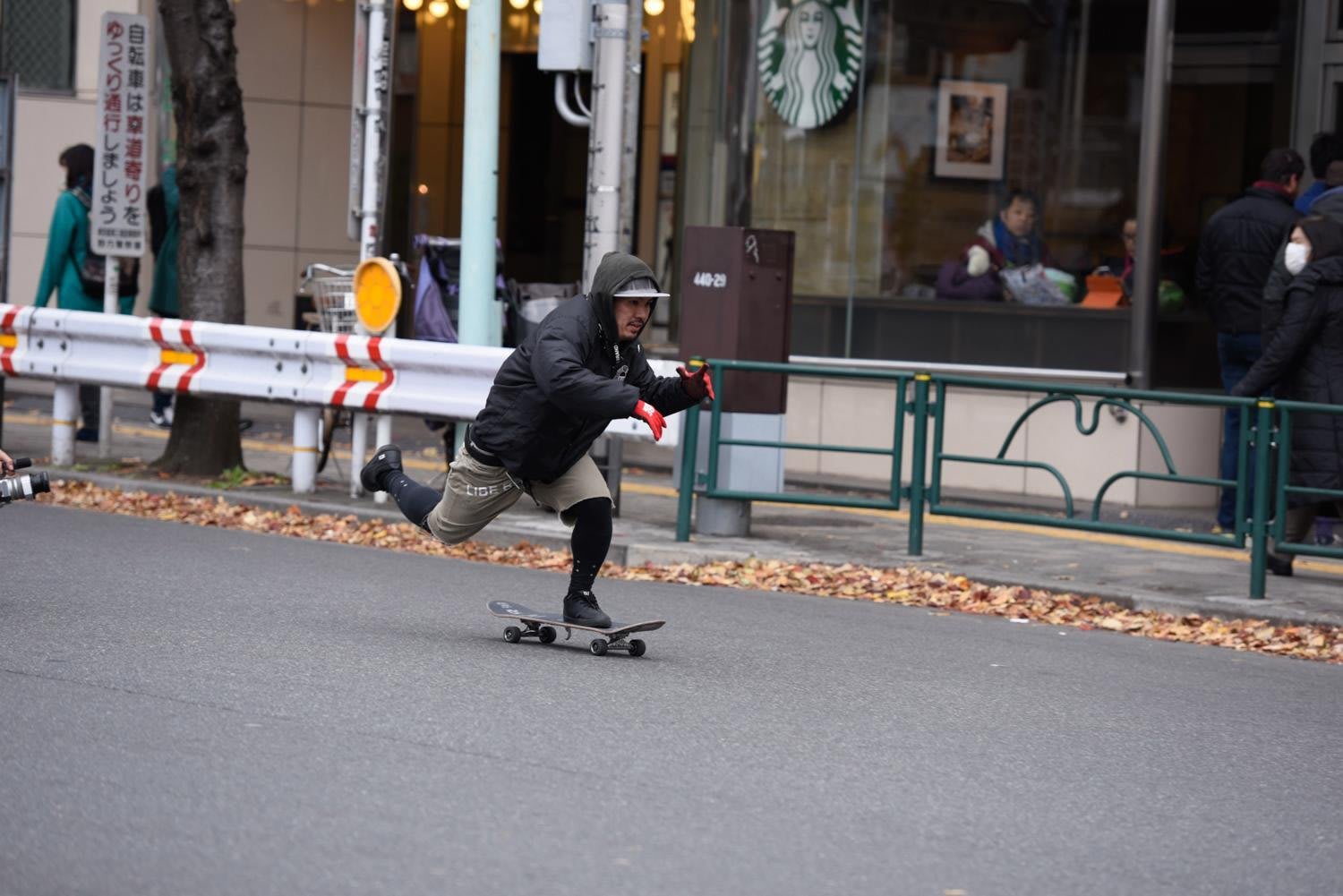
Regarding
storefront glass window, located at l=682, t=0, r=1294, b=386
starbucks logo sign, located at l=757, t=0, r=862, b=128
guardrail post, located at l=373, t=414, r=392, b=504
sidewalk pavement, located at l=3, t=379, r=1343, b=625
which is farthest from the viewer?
starbucks logo sign, located at l=757, t=0, r=862, b=128

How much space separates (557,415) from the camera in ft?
25.7

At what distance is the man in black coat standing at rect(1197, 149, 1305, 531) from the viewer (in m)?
12.4

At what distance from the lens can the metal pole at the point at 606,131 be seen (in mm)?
11953

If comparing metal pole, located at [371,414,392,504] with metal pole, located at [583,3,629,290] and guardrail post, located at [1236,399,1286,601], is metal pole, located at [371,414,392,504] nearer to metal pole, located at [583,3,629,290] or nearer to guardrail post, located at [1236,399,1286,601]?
metal pole, located at [583,3,629,290]

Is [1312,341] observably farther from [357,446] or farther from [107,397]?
[107,397]

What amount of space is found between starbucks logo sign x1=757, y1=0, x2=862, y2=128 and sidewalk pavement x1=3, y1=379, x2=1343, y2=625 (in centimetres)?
324

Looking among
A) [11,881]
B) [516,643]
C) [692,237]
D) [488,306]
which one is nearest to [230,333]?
[488,306]

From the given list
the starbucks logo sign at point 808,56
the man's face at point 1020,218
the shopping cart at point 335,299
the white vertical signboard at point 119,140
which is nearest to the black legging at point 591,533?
the shopping cart at point 335,299

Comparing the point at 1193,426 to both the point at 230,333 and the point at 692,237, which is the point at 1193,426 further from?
the point at 230,333

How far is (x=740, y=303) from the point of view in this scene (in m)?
11.5

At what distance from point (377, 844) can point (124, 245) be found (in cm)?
981

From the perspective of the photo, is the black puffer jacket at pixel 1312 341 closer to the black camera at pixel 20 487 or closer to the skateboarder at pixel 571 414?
the skateboarder at pixel 571 414

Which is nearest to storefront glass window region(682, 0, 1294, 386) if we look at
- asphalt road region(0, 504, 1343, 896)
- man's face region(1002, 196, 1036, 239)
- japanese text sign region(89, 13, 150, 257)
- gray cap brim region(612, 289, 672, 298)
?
man's face region(1002, 196, 1036, 239)

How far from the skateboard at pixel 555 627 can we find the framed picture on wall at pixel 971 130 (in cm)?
792
